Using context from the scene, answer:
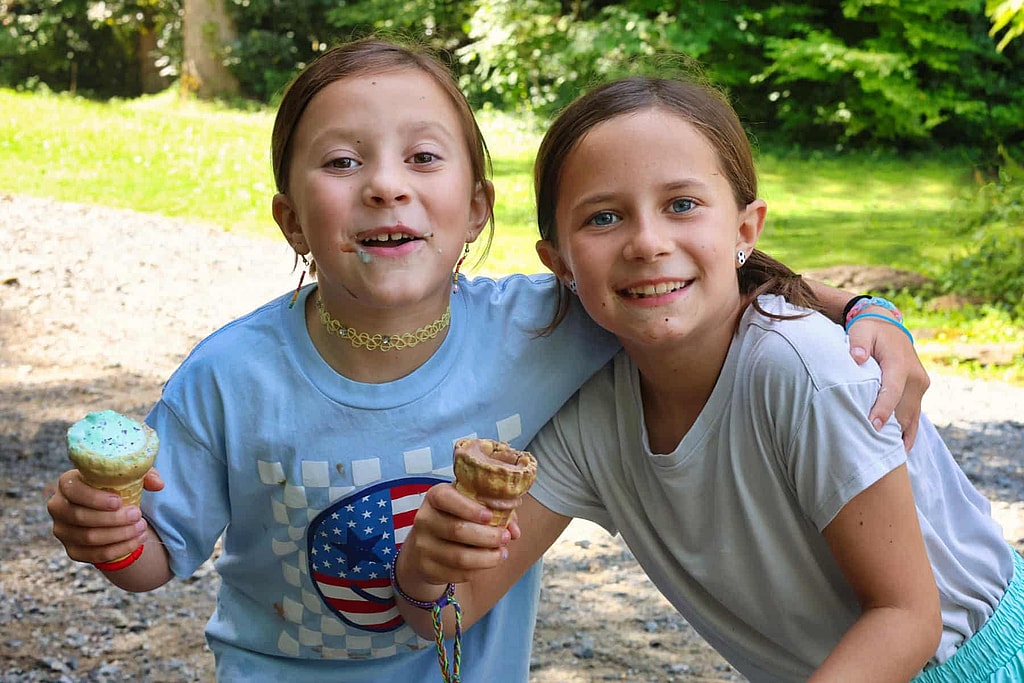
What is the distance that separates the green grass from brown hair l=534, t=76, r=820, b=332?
5032 millimetres

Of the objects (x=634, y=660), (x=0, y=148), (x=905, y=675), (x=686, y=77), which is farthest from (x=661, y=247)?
(x=0, y=148)

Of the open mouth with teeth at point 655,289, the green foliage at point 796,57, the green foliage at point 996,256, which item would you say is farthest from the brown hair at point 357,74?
the green foliage at point 796,57

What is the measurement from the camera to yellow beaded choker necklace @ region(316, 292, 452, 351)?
2311mm

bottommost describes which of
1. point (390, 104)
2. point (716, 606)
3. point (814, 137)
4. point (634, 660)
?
point (814, 137)

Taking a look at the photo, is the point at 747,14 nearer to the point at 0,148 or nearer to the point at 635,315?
the point at 0,148

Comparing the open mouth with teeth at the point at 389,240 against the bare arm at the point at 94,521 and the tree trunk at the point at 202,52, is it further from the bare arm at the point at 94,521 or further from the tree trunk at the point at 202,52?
the tree trunk at the point at 202,52

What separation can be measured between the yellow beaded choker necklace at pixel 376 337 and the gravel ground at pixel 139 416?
1692 millimetres

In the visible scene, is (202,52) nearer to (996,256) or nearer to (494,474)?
(996,256)

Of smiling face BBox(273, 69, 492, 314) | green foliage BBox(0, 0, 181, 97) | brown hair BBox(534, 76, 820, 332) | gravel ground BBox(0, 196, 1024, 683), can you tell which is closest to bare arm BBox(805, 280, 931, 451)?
brown hair BBox(534, 76, 820, 332)

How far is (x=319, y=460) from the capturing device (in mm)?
2258

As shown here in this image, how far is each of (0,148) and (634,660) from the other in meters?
10.8

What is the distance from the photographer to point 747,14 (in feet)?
52.1

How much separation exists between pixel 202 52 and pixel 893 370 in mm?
18399

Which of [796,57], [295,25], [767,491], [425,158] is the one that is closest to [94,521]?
[425,158]
